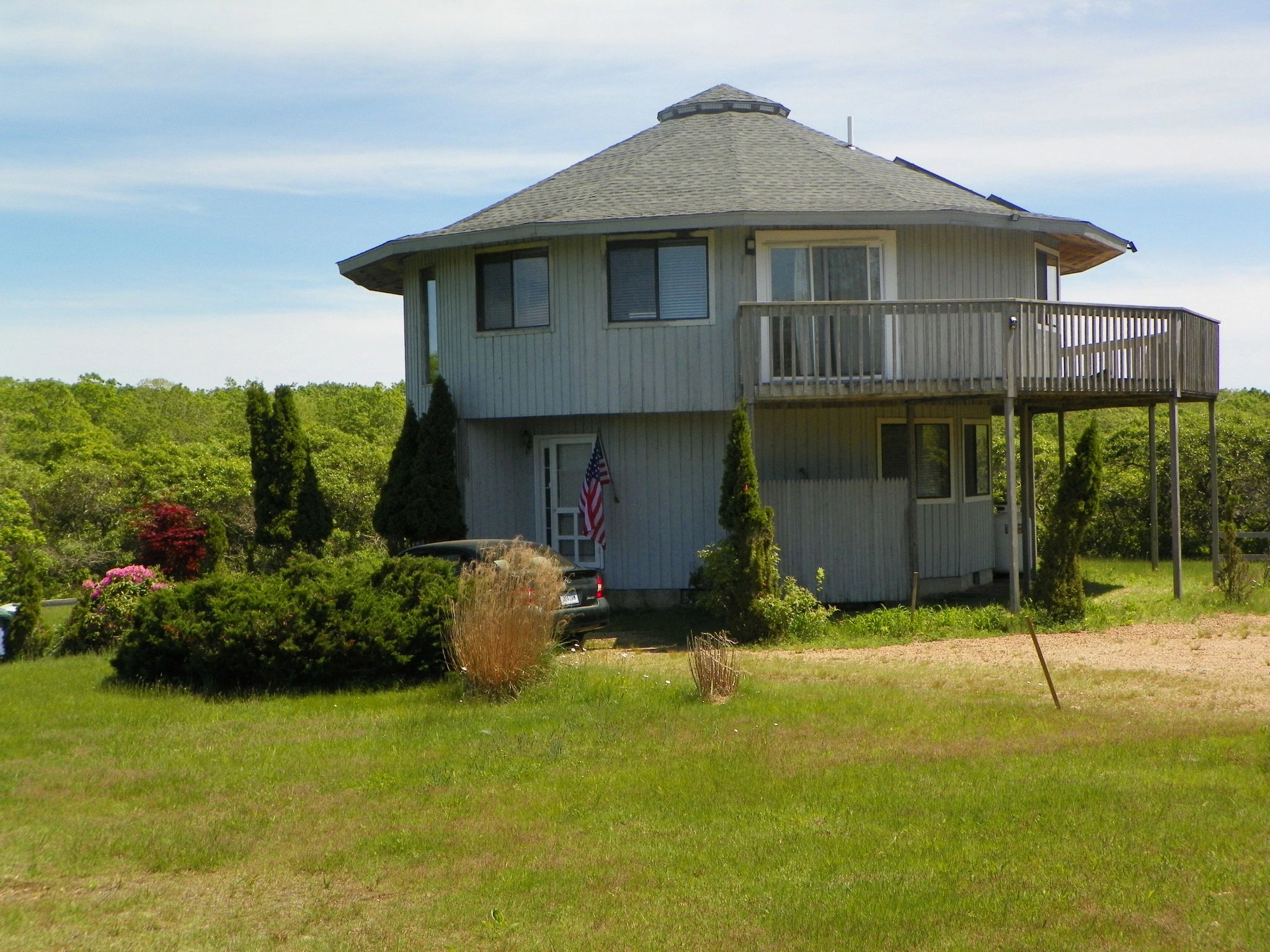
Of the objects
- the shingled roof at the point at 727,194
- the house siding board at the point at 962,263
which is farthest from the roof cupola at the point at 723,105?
the house siding board at the point at 962,263

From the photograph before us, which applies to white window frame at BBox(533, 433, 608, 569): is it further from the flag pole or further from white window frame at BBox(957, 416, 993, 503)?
white window frame at BBox(957, 416, 993, 503)

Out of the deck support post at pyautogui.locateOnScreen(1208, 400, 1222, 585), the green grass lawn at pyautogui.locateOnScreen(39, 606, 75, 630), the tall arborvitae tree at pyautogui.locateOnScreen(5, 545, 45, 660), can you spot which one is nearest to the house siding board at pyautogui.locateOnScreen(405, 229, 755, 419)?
the tall arborvitae tree at pyautogui.locateOnScreen(5, 545, 45, 660)

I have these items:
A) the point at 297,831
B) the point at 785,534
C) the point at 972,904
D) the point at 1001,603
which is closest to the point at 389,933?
the point at 297,831

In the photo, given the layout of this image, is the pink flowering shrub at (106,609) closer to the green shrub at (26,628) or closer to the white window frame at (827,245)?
the green shrub at (26,628)

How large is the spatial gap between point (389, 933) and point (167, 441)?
3035cm

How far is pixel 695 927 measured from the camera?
6.14 meters

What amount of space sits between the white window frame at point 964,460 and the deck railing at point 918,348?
2.96 m

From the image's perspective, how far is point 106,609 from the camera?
17.2m

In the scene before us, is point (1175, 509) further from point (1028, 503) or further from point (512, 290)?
point (512, 290)

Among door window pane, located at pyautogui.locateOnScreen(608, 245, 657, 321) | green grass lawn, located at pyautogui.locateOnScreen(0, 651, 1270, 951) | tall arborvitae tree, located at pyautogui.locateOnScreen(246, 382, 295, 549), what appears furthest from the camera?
tall arborvitae tree, located at pyautogui.locateOnScreen(246, 382, 295, 549)

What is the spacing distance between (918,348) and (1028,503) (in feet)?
17.6

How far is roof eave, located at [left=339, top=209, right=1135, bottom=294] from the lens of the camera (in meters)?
17.5

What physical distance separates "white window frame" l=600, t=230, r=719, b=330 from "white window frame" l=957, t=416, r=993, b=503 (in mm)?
4711

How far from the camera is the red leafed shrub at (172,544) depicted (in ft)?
65.6
